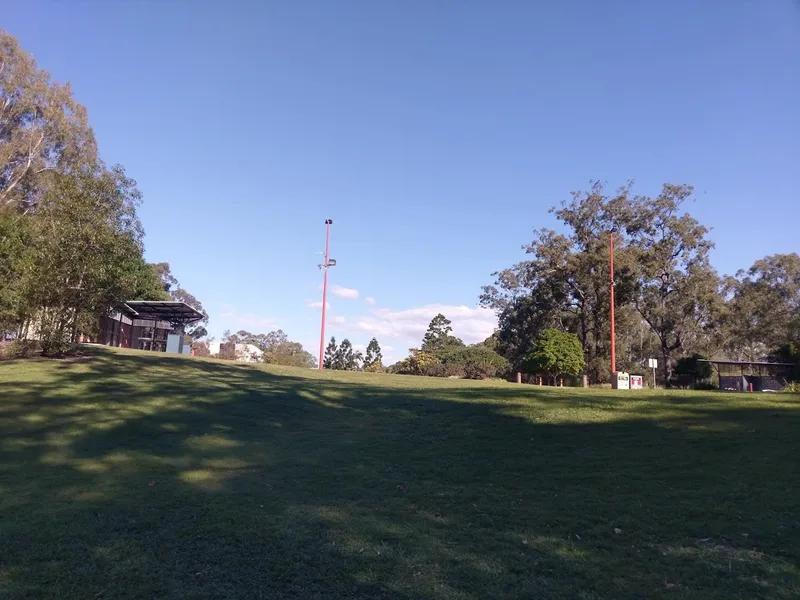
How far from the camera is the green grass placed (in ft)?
16.5

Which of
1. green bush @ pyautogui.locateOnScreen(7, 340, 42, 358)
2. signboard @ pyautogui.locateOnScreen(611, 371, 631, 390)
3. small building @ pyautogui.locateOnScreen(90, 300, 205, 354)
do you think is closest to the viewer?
green bush @ pyautogui.locateOnScreen(7, 340, 42, 358)

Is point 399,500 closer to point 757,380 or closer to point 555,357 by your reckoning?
point 555,357

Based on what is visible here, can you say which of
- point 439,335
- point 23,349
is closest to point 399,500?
point 23,349

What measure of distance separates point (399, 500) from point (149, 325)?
47.7 metres

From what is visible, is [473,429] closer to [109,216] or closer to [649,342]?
[109,216]

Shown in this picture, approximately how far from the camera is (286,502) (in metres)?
7.41

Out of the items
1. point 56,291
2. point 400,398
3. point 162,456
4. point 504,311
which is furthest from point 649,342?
point 162,456

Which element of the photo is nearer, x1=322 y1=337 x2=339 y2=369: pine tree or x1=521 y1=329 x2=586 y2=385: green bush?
x1=521 y1=329 x2=586 y2=385: green bush

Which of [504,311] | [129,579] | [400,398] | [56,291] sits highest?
[504,311]

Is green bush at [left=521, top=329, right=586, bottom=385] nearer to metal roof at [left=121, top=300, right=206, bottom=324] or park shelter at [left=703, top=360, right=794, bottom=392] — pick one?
park shelter at [left=703, top=360, right=794, bottom=392]

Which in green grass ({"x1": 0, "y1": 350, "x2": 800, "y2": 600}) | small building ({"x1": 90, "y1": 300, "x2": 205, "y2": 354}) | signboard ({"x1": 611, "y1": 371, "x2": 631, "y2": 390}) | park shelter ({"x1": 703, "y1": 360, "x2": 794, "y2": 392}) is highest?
small building ({"x1": 90, "y1": 300, "x2": 205, "y2": 354})

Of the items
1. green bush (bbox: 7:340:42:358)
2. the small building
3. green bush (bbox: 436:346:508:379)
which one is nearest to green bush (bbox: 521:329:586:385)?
green bush (bbox: 436:346:508:379)

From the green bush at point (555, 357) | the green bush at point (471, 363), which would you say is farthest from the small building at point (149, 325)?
the green bush at point (555, 357)

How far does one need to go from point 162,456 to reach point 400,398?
871 centimetres
